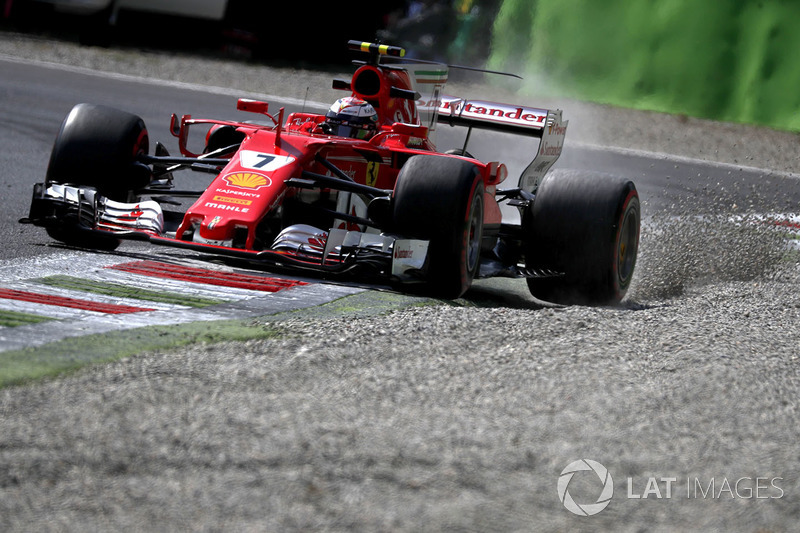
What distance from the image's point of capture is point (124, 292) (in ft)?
16.8

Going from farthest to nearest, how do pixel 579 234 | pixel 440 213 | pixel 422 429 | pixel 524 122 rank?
1. pixel 524 122
2. pixel 579 234
3. pixel 440 213
4. pixel 422 429

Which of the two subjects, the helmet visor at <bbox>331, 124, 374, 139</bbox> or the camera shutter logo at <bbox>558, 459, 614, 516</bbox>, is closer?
the camera shutter logo at <bbox>558, 459, 614, 516</bbox>

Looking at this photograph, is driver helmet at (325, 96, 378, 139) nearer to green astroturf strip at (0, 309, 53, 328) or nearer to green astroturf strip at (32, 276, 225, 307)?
green astroturf strip at (32, 276, 225, 307)

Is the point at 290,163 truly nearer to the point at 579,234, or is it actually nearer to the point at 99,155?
the point at 99,155

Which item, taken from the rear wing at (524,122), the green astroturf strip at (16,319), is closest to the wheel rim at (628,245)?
the rear wing at (524,122)

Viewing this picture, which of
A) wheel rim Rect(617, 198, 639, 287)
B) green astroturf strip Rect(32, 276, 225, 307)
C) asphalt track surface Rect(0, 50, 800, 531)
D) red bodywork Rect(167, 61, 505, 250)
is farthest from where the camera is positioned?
wheel rim Rect(617, 198, 639, 287)

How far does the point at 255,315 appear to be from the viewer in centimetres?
483

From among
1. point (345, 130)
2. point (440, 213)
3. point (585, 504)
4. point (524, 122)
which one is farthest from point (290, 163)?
point (585, 504)

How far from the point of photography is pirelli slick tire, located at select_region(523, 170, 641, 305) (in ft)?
21.0

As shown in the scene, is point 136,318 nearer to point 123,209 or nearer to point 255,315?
point 255,315

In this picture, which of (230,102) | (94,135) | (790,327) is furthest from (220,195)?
(230,102)

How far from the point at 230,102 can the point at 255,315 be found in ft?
34.9

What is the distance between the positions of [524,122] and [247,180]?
257 cm

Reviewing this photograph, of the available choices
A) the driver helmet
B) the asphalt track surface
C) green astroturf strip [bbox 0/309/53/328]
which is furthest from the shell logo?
green astroturf strip [bbox 0/309/53/328]
